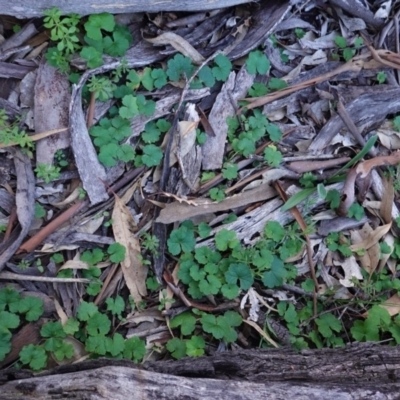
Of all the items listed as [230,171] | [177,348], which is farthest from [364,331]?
[230,171]

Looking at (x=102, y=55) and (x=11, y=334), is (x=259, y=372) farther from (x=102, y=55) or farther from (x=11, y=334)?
(x=102, y=55)

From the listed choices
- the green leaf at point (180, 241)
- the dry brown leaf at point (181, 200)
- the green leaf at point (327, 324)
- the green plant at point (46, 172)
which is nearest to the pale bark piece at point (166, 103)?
the dry brown leaf at point (181, 200)

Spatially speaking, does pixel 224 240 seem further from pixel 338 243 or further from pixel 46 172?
pixel 46 172

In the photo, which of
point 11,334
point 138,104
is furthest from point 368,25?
point 11,334

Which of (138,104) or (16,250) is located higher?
(138,104)

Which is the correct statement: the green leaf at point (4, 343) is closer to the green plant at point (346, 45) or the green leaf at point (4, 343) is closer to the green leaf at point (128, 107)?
the green leaf at point (128, 107)

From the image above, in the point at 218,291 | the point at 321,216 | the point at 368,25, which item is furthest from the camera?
the point at 368,25

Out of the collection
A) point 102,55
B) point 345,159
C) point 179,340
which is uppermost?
point 102,55
